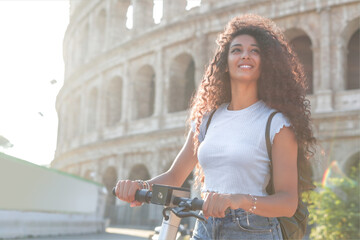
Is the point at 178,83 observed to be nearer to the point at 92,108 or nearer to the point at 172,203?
the point at 92,108

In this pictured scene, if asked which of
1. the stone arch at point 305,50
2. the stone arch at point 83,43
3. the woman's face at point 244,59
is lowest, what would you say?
the woman's face at point 244,59

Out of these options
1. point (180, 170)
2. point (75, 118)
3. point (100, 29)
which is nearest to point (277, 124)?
point (180, 170)

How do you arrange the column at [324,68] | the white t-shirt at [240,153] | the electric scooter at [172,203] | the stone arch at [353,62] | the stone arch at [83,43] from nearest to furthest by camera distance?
the electric scooter at [172,203], the white t-shirt at [240,153], the column at [324,68], the stone arch at [353,62], the stone arch at [83,43]

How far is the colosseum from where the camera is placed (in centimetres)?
1744

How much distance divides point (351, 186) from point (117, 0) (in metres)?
19.1

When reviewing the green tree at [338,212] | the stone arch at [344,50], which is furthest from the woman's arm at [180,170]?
the stone arch at [344,50]

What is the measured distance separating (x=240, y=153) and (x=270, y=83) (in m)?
0.36

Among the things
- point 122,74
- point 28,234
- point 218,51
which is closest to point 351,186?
point 28,234

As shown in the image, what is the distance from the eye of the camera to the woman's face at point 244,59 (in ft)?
7.52

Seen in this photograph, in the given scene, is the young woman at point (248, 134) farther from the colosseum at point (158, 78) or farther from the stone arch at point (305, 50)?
the stone arch at point (305, 50)

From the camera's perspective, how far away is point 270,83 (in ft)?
7.44

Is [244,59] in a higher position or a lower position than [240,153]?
higher

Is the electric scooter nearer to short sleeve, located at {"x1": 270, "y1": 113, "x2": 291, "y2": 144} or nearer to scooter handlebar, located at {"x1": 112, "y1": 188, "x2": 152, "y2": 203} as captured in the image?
scooter handlebar, located at {"x1": 112, "y1": 188, "x2": 152, "y2": 203}

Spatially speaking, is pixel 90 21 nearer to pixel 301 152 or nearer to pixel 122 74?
pixel 122 74
